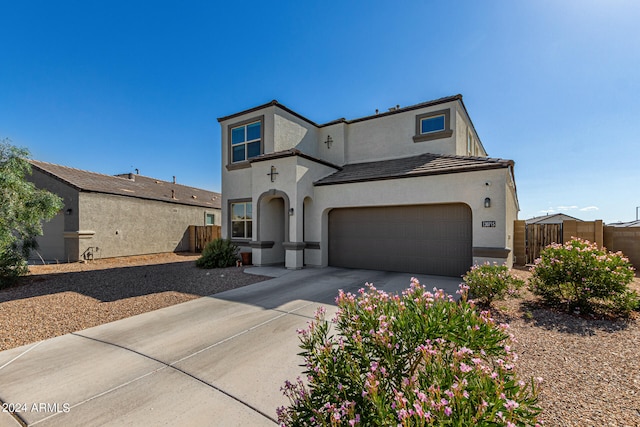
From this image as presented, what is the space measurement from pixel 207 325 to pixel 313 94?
1125 centimetres

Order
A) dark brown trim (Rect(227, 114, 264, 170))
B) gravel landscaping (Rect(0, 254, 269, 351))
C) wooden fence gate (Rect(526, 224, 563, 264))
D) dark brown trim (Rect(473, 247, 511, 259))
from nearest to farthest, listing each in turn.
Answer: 1. gravel landscaping (Rect(0, 254, 269, 351))
2. dark brown trim (Rect(473, 247, 511, 259))
3. wooden fence gate (Rect(526, 224, 563, 264))
4. dark brown trim (Rect(227, 114, 264, 170))

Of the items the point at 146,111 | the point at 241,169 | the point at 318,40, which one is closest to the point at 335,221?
the point at 241,169

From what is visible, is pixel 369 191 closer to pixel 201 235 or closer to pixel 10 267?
pixel 10 267

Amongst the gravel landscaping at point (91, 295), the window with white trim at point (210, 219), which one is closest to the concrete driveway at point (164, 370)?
the gravel landscaping at point (91, 295)

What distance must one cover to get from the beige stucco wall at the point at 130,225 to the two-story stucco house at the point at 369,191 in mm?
6964

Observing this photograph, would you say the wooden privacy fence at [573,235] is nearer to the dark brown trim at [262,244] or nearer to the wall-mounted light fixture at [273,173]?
the wall-mounted light fixture at [273,173]

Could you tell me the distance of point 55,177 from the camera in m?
14.5

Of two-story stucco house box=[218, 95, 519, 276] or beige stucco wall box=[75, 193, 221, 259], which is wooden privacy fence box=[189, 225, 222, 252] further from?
two-story stucco house box=[218, 95, 519, 276]

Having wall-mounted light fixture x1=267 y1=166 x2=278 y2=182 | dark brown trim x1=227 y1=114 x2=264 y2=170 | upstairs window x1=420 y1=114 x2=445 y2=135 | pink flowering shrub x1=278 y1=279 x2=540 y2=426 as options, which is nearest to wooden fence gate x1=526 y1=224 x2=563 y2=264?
upstairs window x1=420 y1=114 x2=445 y2=135

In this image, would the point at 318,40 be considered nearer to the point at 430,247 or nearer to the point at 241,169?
the point at 241,169

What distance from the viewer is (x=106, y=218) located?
50.2 ft

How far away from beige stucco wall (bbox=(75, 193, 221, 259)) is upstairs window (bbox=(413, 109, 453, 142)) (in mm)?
16465

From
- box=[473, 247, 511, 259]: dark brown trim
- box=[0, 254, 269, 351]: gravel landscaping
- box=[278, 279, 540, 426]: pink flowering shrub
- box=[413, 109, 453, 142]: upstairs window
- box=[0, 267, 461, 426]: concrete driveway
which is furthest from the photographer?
box=[413, 109, 453, 142]: upstairs window

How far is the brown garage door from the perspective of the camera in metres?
9.41
